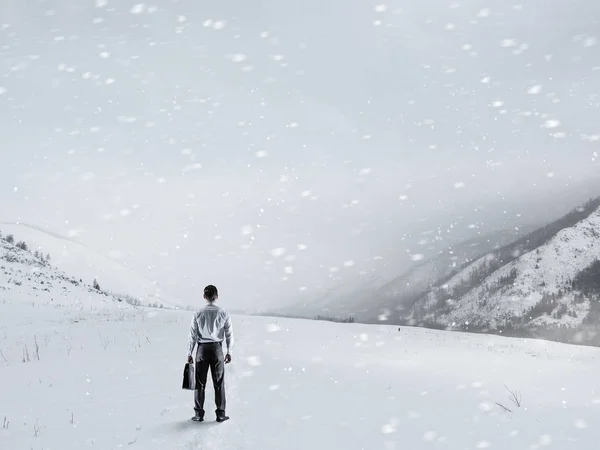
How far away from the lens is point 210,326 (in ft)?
28.3

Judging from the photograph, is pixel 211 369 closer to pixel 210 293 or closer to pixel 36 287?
pixel 210 293

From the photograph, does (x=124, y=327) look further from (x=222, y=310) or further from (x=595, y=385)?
(x=595, y=385)

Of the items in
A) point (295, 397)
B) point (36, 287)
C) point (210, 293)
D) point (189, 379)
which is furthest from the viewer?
point (36, 287)

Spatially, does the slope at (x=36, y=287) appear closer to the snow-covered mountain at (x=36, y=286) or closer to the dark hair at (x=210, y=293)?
the snow-covered mountain at (x=36, y=286)

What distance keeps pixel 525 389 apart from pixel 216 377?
7.57 meters

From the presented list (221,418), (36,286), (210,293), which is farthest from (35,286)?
(221,418)

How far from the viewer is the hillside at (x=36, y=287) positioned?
40188mm

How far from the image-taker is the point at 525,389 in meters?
11.5

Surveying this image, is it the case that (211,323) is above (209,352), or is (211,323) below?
above

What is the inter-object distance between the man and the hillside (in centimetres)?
3058

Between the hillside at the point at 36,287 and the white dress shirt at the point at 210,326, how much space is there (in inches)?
1202

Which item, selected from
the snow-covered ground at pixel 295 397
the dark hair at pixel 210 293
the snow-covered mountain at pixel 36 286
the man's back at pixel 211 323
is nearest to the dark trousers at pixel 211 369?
the man's back at pixel 211 323

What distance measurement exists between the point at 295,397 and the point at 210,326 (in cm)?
291

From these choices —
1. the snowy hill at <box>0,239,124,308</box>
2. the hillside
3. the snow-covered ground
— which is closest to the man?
the snow-covered ground
